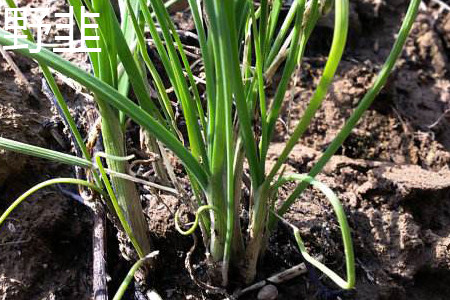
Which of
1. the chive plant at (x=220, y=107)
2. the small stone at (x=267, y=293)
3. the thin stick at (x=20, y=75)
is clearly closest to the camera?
the chive plant at (x=220, y=107)

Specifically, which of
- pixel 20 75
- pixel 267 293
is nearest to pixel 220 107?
pixel 267 293

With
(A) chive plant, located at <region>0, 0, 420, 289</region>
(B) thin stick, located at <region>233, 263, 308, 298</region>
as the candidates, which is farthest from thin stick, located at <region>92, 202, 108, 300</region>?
(B) thin stick, located at <region>233, 263, 308, 298</region>

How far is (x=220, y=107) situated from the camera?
0.67 m

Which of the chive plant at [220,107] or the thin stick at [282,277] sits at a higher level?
the chive plant at [220,107]

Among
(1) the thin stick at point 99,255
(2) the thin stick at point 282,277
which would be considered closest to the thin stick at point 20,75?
(1) the thin stick at point 99,255

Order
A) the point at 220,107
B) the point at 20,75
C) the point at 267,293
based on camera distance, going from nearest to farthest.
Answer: the point at 220,107
the point at 267,293
the point at 20,75

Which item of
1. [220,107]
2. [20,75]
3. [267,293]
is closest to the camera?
[220,107]

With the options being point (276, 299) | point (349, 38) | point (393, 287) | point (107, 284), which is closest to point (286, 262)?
point (276, 299)

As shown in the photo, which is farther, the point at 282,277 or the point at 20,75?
the point at 20,75

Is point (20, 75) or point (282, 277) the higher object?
point (20, 75)

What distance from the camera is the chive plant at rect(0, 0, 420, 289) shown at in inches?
25.1

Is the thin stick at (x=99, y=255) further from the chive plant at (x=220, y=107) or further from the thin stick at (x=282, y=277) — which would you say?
the thin stick at (x=282, y=277)

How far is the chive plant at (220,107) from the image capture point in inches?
25.1

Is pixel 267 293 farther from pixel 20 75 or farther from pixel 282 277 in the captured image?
pixel 20 75
